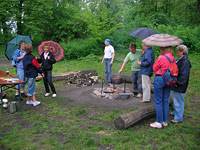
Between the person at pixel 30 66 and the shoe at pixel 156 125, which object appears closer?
the shoe at pixel 156 125

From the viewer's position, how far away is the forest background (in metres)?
16.2

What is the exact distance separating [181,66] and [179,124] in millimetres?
1327

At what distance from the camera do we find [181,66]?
15.0 feet

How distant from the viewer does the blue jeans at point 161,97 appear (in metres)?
4.21

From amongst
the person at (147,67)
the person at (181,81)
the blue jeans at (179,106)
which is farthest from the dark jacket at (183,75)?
the person at (147,67)

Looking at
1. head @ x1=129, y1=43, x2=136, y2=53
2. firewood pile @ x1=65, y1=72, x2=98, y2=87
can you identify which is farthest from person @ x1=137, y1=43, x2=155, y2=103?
firewood pile @ x1=65, y1=72, x2=98, y2=87

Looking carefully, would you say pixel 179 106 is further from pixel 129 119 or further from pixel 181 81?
pixel 129 119

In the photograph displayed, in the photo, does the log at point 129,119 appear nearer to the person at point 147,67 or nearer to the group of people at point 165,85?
the group of people at point 165,85

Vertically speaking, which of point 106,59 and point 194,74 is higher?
point 106,59

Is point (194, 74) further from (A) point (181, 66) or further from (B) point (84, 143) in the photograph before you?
(B) point (84, 143)

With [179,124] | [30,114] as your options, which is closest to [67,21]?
[30,114]

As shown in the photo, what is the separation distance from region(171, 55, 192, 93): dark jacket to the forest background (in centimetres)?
865

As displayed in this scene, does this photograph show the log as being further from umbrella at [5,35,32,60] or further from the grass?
umbrella at [5,35,32,60]

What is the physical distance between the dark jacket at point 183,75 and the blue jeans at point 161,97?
46 cm
